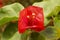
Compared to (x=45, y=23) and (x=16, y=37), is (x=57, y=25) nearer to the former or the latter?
(x=45, y=23)

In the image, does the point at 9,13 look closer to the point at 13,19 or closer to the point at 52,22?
the point at 13,19

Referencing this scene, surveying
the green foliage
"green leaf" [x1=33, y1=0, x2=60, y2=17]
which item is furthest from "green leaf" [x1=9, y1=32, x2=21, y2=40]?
"green leaf" [x1=33, y1=0, x2=60, y2=17]

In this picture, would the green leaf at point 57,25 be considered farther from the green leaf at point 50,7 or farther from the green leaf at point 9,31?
the green leaf at point 9,31

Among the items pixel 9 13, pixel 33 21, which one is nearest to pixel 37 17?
pixel 33 21

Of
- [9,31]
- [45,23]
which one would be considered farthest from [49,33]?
[9,31]

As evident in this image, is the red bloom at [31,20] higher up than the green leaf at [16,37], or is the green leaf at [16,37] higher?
the red bloom at [31,20]

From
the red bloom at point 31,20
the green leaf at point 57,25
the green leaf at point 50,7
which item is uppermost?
the green leaf at point 50,7

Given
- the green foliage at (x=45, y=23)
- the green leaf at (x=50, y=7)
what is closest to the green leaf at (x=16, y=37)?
the green foliage at (x=45, y=23)

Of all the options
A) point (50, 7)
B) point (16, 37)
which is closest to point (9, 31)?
point (16, 37)

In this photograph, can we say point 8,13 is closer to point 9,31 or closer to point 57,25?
point 9,31
